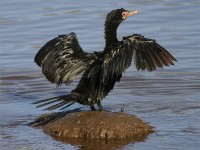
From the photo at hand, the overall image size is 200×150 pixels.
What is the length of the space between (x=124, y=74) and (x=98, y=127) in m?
3.65

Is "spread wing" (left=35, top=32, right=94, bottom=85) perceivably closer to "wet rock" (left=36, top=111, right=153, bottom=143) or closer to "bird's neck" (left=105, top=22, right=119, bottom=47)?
"bird's neck" (left=105, top=22, right=119, bottom=47)

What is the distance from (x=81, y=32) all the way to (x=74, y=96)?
5.92 meters

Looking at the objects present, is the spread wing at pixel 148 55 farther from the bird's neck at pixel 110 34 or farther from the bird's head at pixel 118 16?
the bird's head at pixel 118 16

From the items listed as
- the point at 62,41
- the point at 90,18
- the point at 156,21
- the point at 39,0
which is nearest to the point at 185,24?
the point at 156,21

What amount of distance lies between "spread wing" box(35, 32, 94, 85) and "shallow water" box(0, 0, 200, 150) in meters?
0.78

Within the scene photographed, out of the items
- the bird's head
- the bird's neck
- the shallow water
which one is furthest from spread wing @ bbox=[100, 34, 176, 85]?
the shallow water

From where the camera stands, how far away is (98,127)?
9.35 m

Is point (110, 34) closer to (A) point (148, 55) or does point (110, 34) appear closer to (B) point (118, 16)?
(B) point (118, 16)

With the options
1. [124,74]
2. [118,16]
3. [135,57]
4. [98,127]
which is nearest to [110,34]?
[118,16]

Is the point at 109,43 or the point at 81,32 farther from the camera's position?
the point at 81,32

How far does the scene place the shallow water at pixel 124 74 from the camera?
9633mm

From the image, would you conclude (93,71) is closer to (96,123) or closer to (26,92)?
(96,123)

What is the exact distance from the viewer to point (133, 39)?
9.08 meters

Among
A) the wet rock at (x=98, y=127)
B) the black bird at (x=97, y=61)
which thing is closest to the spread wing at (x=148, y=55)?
the black bird at (x=97, y=61)
